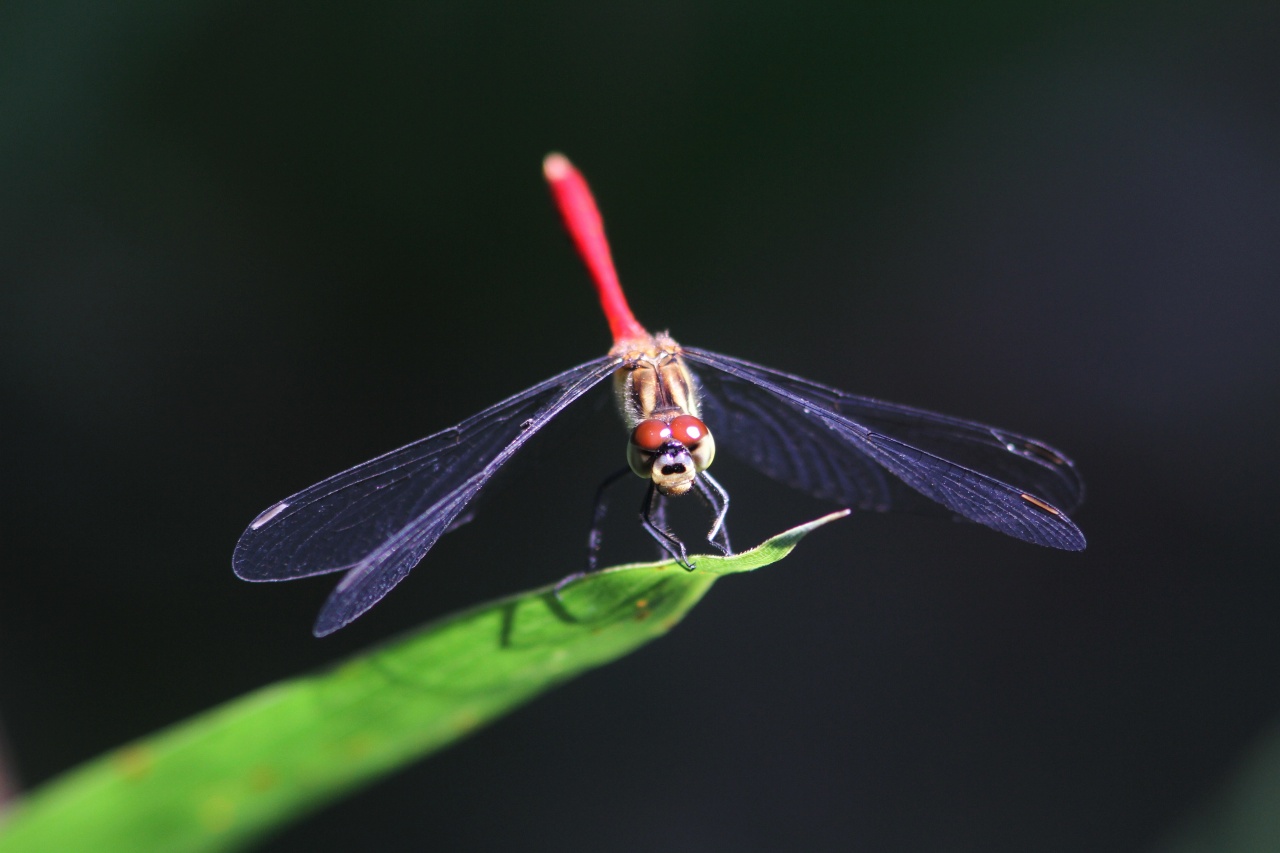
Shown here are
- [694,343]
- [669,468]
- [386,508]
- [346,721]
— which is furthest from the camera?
[694,343]

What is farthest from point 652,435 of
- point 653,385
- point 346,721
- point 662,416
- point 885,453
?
point 346,721

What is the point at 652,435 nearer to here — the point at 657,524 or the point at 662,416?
the point at 662,416

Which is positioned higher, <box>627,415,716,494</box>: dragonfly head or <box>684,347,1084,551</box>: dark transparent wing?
<box>627,415,716,494</box>: dragonfly head

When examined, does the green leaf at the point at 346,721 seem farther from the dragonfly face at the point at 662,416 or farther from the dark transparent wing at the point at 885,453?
the dark transparent wing at the point at 885,453

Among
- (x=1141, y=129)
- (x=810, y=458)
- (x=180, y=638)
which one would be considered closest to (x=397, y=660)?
(x=810, y=458)

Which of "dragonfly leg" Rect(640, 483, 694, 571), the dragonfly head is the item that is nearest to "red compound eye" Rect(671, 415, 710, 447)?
the dragonfly head

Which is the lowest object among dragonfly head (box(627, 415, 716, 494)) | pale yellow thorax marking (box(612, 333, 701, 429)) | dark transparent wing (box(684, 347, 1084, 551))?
dark transparent wing (box(684, 347, 1084, 551))

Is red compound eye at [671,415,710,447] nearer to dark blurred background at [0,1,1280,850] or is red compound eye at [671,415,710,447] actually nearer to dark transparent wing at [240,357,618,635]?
dark transparent wing at [240,357,618,635]
